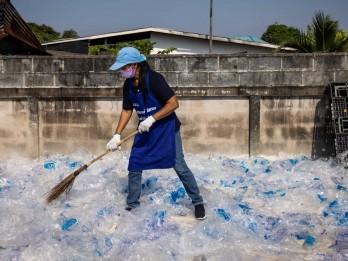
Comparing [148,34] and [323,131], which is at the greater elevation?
[148,34]

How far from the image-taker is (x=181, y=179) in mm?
4414

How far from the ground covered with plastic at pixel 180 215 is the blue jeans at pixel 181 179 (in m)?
0.16

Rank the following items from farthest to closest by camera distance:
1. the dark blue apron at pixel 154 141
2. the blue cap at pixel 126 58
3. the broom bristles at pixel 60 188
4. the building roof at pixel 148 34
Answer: the building roof at pixel 148 34 < the broom bristles at pixel 60 188 < the dark blue apron at pixel 154 141 < the blue cap at pixel 126 58

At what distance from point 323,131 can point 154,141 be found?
3518 mm

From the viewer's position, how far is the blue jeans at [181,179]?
14.4 ft

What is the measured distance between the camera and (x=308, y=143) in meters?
6.84

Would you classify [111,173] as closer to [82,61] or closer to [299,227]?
[82,61]

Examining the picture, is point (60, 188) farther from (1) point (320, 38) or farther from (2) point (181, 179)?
(1) point (320, 38)

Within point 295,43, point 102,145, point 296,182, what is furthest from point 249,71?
point 295,43

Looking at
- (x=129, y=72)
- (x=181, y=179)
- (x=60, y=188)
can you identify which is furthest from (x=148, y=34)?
(x=181, y=179)

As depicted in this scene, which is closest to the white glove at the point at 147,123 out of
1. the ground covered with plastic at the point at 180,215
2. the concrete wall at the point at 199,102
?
the ground covered with plastic at the point at 180,215

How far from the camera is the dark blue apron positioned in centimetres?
432

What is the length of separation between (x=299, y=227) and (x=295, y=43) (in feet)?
36.6

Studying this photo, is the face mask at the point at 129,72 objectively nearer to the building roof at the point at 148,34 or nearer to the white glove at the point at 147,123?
the white glove at the point at 147,123
